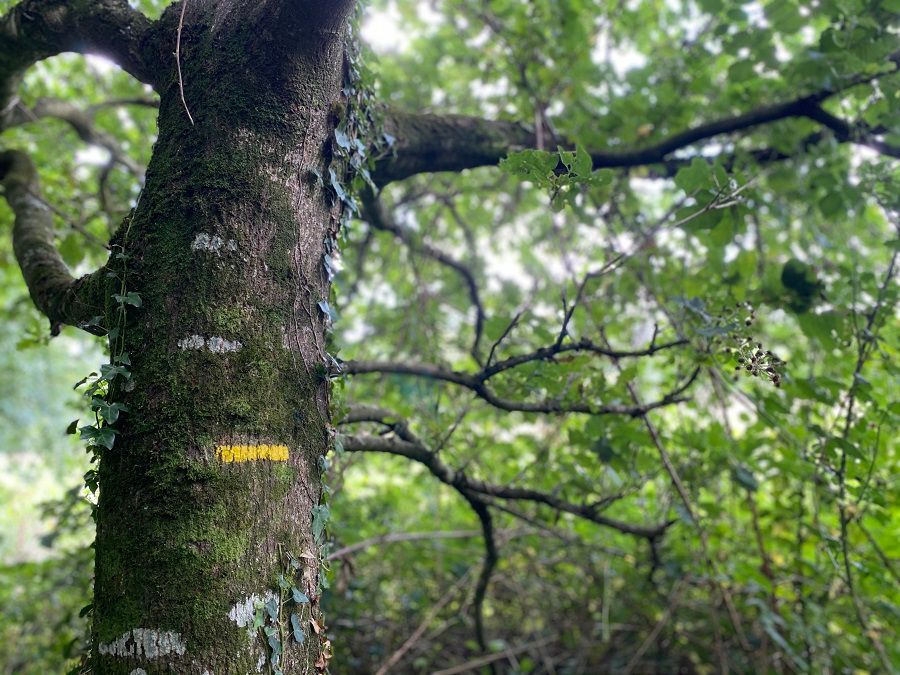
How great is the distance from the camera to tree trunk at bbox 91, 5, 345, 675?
1.01 meters

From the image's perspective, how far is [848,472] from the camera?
196 centimetres

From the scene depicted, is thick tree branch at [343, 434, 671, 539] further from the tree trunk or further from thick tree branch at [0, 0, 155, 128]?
thick tree branch at [0, 0, 155, 128]

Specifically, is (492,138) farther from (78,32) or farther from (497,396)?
(78,32)

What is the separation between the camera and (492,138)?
7.80 ft

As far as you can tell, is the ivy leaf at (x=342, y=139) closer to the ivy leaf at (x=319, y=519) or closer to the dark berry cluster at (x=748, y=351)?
the ivy leaf at (x=319, y=519)

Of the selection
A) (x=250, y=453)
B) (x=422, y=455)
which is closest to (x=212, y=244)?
(x=250, y=453)

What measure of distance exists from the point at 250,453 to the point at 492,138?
1691 millimetres

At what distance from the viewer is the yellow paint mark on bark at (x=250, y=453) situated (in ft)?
3.59

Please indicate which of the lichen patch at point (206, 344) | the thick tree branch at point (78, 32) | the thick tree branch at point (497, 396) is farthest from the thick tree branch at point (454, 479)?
the thick tree branch at point (78, 32)

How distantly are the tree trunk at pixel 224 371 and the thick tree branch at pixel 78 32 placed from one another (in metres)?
0.26

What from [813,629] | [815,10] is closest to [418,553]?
[813,629]

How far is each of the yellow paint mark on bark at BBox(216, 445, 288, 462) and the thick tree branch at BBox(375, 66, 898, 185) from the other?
1165 mm

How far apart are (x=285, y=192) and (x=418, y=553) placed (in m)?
2.91

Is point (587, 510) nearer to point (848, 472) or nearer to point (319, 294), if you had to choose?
point (848, 472)
